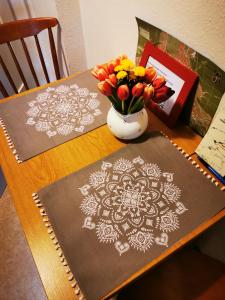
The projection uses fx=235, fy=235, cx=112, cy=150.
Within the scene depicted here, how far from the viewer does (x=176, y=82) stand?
0.81 metres

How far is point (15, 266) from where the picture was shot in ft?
4.90

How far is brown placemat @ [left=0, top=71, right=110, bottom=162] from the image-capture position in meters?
0.88

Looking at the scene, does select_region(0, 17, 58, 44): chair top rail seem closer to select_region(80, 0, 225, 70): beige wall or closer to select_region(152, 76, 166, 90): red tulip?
select_region(80, 0, 225, 70): beige wall

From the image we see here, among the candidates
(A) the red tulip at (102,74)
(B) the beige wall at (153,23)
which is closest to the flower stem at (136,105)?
(A) the red tulip at (102,74)

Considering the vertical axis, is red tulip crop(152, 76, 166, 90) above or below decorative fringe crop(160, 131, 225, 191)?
above

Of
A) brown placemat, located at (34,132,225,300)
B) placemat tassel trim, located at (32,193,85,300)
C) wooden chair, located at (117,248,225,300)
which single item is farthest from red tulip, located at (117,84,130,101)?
wooden chair, located at (117,248,225,300)

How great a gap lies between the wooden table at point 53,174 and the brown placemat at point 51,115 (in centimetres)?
3

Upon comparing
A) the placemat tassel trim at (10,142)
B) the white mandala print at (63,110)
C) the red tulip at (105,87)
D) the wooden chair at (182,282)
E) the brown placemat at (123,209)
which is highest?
the red tulip at (105,87)

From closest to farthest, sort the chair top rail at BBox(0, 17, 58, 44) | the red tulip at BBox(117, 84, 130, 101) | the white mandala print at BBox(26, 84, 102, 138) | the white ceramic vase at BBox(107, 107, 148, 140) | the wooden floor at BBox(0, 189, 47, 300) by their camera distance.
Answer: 1. the red tulip at BBox(117, 84, 130, 101)
2. the white ceramic vase at BBox(107, 107, 148, 140)
3. the white mandala print at BBox(26, 84, 102, 138)
4. the chair top rail at BBox(0, 17, 58, 44)
5. the wooden floor at BBox(0, 189, 47, 300)

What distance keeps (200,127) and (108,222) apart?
46cm

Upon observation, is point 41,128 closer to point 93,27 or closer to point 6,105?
point 6,105

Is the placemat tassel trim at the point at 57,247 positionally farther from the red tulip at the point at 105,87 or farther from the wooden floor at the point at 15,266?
the wooden floor at the point at 15,266

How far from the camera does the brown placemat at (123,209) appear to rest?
59cm

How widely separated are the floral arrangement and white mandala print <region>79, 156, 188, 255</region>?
0.20 m
